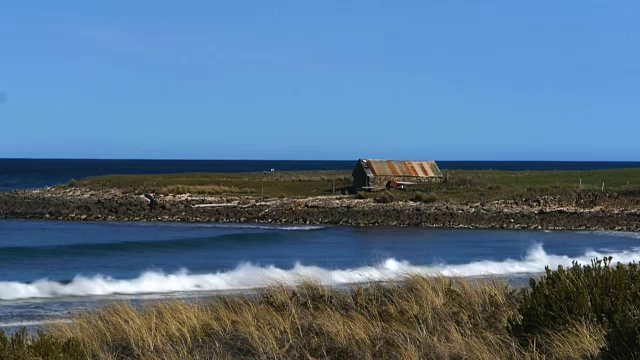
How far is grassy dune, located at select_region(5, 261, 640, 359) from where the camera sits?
352 inches

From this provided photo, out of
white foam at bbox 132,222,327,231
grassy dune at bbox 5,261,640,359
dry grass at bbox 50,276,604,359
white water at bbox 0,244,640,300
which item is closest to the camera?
grassy dune at bbox 5,261,640,359

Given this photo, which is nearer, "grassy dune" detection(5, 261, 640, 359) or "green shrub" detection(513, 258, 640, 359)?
"grassy dune" detection(5, 261, 640, 359)

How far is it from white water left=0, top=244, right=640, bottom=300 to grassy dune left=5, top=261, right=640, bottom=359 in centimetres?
541

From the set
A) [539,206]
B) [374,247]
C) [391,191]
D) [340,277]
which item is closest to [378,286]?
[340,277]

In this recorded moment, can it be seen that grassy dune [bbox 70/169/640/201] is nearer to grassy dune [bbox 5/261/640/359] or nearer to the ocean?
the ocean

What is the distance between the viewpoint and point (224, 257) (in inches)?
1163

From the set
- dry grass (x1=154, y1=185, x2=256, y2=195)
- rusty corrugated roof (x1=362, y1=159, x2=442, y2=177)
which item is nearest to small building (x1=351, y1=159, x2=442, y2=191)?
rusty corrugated roof (x1=362, y1=159, x2=442, y2=177)

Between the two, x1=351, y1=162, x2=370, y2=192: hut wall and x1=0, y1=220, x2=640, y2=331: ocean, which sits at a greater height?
x1=351, y1=162, x2=370, y2=192: hut wall

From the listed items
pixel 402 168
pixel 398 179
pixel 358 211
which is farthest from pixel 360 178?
pixel 358 211

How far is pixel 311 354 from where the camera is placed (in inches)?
370

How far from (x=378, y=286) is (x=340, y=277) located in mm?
8494

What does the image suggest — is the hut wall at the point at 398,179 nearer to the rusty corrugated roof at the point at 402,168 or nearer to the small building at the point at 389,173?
the small building at the point at 389,173

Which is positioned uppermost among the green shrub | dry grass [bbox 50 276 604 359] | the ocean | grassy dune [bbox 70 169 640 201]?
the green shrub

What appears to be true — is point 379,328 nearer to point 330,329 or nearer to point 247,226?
point 330,329
